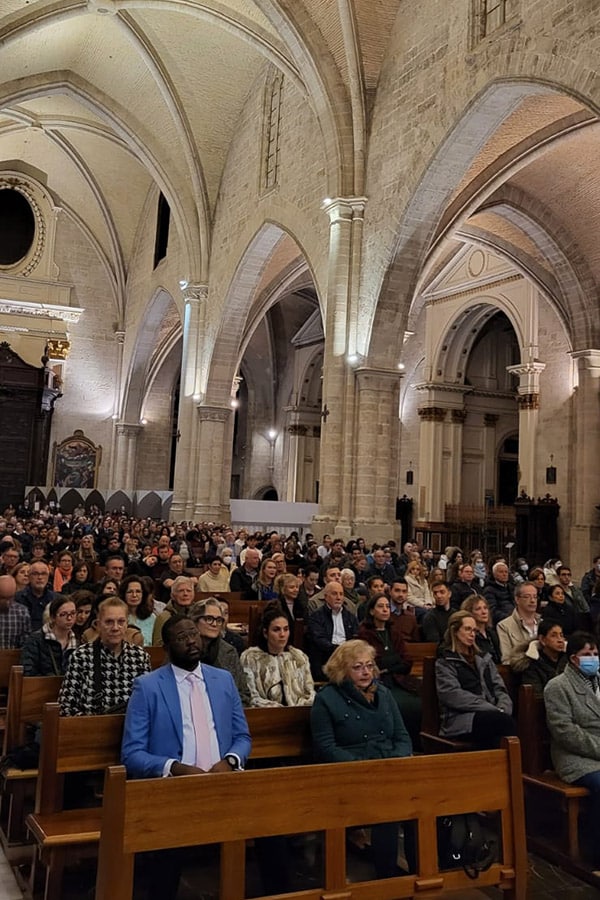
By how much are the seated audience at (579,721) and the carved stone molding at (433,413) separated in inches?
817

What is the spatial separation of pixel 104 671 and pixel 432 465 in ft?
70.9

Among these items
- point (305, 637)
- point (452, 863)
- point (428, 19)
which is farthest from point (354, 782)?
point (428, 19)

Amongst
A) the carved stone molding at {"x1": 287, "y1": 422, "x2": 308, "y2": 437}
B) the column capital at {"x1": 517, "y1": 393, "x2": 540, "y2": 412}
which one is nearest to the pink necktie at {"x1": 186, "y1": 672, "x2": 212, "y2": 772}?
the column capital at {"x1": 517, "y1": 393, "x2": 540, "y2": 412}

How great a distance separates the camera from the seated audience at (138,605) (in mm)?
5812

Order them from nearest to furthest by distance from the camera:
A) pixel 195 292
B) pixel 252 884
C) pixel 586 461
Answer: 1. pixel 252 884
2. pixel 586 461
3. pixel 195 292

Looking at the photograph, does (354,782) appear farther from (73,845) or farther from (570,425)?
(570,425)

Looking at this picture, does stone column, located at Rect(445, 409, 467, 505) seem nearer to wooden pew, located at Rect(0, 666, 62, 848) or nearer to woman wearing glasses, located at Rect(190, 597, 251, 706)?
woman wearing glasses, located at Rect(190, 597, 251, 706)

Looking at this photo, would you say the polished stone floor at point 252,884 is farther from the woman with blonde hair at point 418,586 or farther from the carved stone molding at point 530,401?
the carved stone molding at point 530,401

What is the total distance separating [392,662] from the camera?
566cm

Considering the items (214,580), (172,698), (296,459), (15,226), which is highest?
(15,226)

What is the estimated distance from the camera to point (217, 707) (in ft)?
11.8

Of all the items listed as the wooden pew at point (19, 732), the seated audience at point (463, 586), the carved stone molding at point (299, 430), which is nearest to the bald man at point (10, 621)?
the wooden pew at point (19, 732)

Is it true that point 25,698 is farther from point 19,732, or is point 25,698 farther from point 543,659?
point 543,659

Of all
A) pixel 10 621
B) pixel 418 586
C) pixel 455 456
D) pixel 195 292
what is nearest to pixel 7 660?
pixel 10 621
